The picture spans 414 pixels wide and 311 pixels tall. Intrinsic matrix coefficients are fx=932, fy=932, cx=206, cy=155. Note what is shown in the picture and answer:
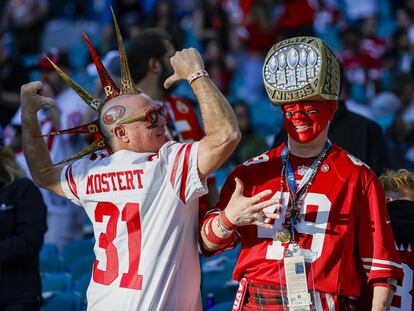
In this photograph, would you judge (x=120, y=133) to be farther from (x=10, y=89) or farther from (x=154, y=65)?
(x=10, y=89)

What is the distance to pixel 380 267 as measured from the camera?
12.6 feet

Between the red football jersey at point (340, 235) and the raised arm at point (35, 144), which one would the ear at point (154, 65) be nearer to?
the raised arm at point (35, 144)

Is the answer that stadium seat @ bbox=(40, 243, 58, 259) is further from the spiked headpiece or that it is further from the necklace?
the necklace

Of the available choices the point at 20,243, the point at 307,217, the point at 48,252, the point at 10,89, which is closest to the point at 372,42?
the point at 10,89

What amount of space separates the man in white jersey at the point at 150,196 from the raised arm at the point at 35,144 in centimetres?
24

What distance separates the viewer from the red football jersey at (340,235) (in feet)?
12.6

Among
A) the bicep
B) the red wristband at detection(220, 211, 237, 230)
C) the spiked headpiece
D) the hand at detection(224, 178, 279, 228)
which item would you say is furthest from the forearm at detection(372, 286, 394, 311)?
the bicep

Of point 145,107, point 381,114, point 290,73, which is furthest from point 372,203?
point 381,114

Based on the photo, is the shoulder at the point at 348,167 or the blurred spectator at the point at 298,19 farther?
the blurred spectator at the point at 298,19

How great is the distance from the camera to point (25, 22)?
15375 mm

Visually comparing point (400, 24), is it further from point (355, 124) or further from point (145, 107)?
point (145, 107)

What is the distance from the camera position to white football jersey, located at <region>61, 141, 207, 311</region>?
3980 mm

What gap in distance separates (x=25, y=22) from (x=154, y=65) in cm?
1029

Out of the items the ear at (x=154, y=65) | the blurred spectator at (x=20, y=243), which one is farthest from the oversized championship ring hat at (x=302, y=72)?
the blurred spectator at (x=20, y=243)
